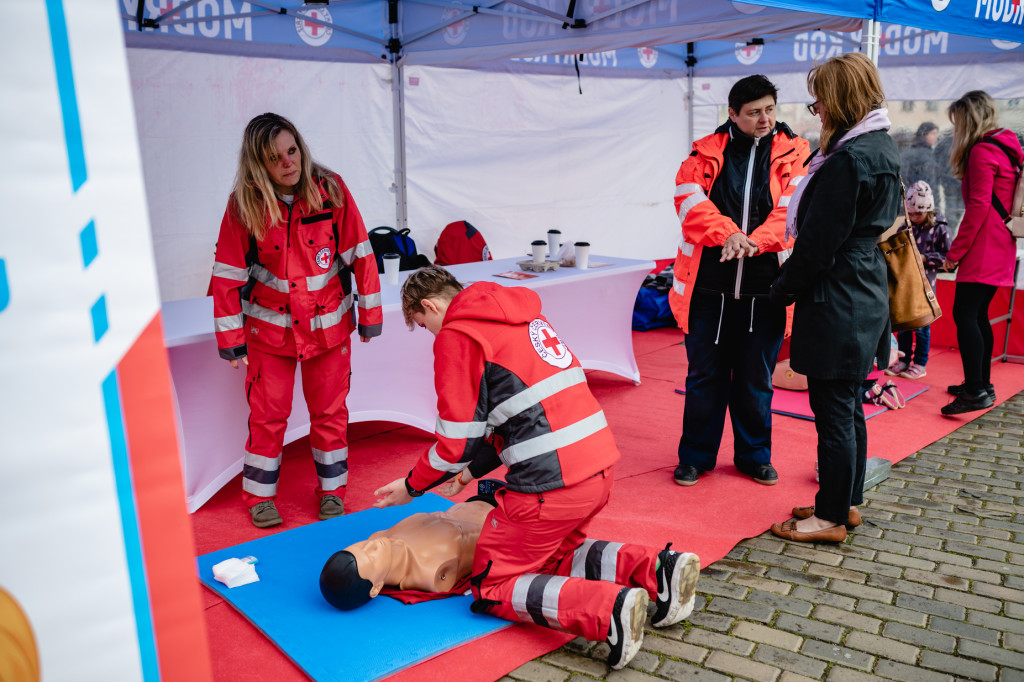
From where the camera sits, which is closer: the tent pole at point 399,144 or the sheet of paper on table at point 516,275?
the sheet of paper on table at point 516,275

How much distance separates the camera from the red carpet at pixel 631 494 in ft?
8.27

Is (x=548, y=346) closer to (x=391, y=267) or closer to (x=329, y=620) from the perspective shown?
(x=329, y=620)

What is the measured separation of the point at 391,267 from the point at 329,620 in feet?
7.46

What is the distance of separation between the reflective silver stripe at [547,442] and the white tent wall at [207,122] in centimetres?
386

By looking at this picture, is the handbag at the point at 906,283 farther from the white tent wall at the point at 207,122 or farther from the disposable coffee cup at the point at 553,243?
the white tent wall at the point at 207,122

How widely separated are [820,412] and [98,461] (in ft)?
8.76

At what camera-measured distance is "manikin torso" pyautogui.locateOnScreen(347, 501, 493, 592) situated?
8.86 ft

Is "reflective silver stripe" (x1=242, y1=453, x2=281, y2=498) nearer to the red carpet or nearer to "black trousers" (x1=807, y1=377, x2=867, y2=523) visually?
the red carpet

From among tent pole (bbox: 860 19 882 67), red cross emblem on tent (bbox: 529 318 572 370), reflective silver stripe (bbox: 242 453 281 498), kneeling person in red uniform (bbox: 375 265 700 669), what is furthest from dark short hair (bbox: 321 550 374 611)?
tent pole (bbox: 860 19 882 67)

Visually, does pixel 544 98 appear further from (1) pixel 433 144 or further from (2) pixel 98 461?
(2) pixel 98 461

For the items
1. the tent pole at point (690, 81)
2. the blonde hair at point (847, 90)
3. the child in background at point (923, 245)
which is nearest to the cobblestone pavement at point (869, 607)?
the blonde hair at point (847, 90)

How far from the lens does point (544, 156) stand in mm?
7824

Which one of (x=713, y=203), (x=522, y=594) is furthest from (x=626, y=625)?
(x=713, y=203)

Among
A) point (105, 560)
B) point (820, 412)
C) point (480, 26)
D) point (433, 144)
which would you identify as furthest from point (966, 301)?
point (105, 560)
